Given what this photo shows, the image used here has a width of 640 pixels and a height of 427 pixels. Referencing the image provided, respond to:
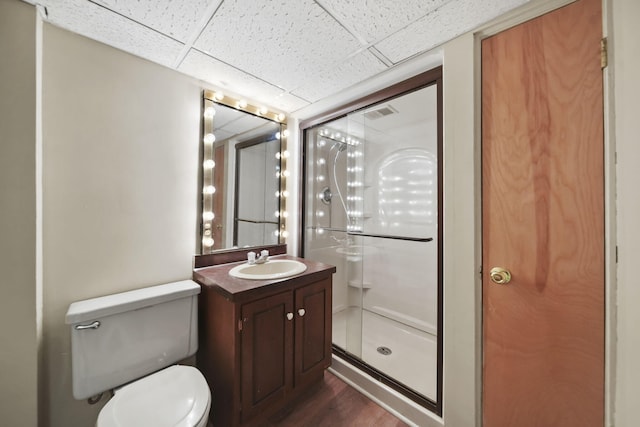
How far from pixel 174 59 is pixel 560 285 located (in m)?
2.30

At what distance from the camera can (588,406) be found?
93cm

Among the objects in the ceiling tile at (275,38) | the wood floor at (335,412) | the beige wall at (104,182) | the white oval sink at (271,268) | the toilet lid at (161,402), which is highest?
the ceiling tile at (275,38)

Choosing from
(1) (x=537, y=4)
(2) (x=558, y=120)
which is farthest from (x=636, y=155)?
(1) (x=537, y=4)

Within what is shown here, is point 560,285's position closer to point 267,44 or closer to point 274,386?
point 274,386

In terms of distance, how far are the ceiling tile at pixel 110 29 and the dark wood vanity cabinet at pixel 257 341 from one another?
1348 millimetres

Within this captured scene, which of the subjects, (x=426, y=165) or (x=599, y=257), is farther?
(x=426, y=165)

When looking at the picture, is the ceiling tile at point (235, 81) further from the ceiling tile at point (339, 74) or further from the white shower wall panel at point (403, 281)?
the white shower wall panel at point (403, 281)

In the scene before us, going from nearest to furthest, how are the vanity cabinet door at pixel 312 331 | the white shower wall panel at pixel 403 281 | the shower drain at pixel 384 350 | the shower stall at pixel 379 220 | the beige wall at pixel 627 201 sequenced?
the beige wall at pixel 627 201, the vanity cabinet door at pixel 312 331, the shower drain at pixel 384 350, the shower stall at pixel 379 220, the white shower wall panel at pixel 403 281

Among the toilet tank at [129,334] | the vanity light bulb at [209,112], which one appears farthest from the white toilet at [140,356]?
the vanity light bulb at [209,112]

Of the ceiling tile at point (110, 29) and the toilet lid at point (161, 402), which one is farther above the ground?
the ceiling tile at point (110, 29)

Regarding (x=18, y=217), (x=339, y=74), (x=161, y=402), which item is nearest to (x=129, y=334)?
(x=161, y=402)

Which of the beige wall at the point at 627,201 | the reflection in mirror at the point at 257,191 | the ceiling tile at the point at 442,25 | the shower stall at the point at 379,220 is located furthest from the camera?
the shower stall at the point at 379,220

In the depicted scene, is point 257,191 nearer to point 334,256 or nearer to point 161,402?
point 334,256

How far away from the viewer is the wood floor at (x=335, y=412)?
142cm
